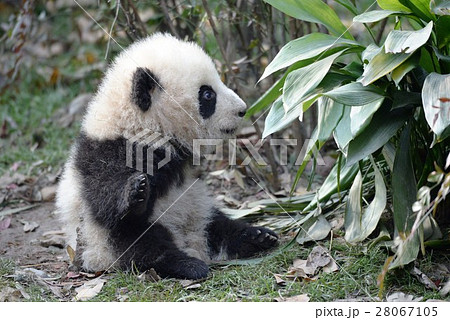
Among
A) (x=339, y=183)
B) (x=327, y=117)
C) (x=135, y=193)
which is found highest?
(x=327, y=117)

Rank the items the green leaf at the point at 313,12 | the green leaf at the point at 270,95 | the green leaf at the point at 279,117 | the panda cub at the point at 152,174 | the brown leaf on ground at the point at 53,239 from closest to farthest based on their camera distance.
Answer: the green leaf at the point at 279,117 < the panda cub at the point at 152,174 < the green leaf at the point at 313,12 < the green leaf at the point at 270,95 < the brown leaf on ground at the point at 53,239

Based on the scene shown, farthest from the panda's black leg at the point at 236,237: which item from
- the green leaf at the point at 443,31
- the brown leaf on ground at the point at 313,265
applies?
the green leaf at the point at 443,31

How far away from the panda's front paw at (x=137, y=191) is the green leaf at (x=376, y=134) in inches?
44.2

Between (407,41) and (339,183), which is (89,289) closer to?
(339,183)

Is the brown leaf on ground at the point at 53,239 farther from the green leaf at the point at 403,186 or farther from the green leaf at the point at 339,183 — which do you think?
the green leaf at the point at 403,186

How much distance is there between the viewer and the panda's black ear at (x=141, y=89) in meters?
3.93

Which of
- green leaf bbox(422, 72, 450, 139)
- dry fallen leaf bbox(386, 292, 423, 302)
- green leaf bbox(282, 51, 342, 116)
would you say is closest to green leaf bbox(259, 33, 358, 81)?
green leaf bbox(282, 51, 342, 116)

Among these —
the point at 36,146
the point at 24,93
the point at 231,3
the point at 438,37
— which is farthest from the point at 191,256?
the point at 24,93

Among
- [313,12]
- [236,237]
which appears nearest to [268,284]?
[236,237]

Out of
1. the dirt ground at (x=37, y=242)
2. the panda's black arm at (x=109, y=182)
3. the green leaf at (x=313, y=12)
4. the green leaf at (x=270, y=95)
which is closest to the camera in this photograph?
the panda's black arm at (x=109, y=182)

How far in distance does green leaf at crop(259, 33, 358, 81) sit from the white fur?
0.55 meters

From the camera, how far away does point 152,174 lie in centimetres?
382

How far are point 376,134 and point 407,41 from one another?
1.73 ft
